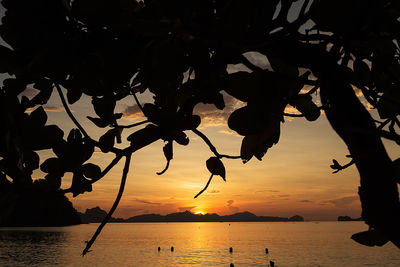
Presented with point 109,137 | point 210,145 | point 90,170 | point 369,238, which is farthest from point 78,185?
point 369,238

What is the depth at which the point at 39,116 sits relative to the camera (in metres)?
1.15

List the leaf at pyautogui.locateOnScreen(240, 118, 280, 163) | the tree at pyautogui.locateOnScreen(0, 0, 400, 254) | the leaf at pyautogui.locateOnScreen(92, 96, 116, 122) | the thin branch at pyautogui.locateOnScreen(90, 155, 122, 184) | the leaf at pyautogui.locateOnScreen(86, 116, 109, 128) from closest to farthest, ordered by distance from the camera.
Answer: the tree at pyautogui.locateOnScreen(0, 0, 400, 254) < the thin branch at pyautogui.locateOnScreen(90, 155, 122, 184) < the leaf at pyautogui.locateOnScreen(240, 118, 280, 163) < the leaf at pyautogui.locateOnScreen(92, 96, 116, 122) < the leaf at pyautogui.locateOnScreen(86, 116, 109, 128)

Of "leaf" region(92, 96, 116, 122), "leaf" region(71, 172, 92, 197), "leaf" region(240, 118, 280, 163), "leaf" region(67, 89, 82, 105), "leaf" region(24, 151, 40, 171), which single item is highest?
"leaf" region(92, 96, 116, 122)

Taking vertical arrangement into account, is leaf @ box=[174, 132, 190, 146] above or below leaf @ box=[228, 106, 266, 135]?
above

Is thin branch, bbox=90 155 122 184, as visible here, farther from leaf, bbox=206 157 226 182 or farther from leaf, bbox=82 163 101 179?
leaf, bbox=206 157 226 182

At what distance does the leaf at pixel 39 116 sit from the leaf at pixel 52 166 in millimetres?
265

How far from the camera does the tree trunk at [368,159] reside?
1.08 metres

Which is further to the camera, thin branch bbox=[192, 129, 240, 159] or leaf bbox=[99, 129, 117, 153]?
leaf bbox=[99, 129, 117, 153]

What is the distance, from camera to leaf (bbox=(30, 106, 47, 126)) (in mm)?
1143

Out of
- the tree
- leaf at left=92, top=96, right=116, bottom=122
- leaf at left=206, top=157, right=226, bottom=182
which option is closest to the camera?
the tree

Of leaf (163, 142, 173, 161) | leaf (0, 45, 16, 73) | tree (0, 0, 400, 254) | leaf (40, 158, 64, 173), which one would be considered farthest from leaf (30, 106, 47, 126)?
leaf (163, 142, 173, 161)

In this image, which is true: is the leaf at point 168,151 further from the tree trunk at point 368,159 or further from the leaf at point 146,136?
the tree trunk at point 368,159

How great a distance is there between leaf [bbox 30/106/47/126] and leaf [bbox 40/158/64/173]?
26 cm

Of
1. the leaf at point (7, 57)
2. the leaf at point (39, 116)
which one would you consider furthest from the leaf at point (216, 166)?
the leaf at point (7, 57)
